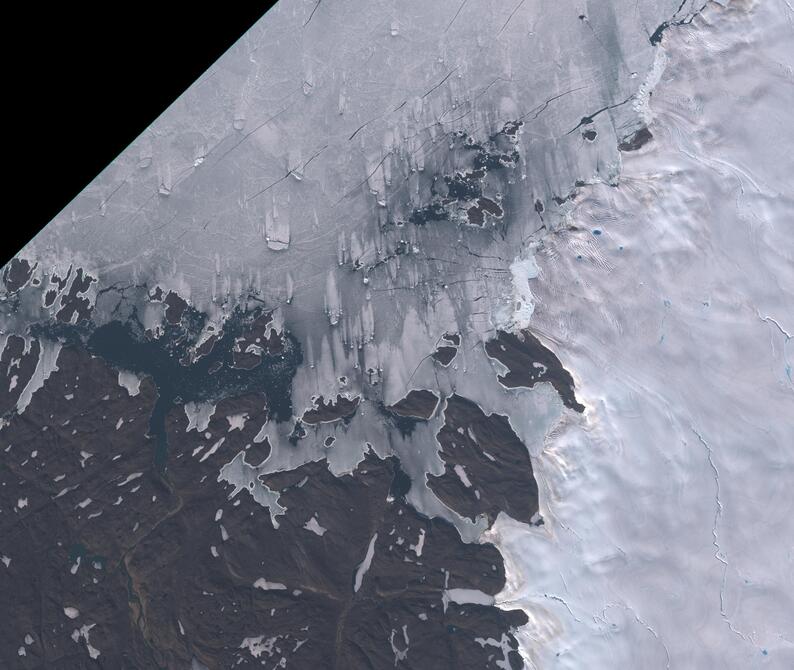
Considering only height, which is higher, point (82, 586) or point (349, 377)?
point (349, 377)

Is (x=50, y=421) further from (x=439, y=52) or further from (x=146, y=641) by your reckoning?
(x=439, y=52)

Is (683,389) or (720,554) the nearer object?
(720,554)

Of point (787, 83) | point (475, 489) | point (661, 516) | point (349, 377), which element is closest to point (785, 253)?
point (787, 83)

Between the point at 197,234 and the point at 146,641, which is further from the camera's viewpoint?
the point at 197,234

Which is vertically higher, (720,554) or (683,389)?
(683,389)

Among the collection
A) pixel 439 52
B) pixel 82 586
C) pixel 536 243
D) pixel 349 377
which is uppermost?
pixel 439 52

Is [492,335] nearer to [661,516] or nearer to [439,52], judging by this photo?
[661,516]

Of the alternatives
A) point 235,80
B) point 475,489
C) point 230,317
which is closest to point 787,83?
point 475,489
